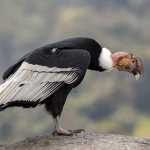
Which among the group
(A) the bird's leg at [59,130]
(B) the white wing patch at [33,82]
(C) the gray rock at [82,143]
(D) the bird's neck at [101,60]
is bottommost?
(C) the gray rock at [82,143]

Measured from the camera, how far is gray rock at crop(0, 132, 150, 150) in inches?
479

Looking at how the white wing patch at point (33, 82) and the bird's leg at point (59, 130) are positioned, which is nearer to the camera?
the white wing patch at point (33, 82)

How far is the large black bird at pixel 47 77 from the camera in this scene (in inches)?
475

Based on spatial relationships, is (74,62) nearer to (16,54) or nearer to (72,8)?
(16,54)

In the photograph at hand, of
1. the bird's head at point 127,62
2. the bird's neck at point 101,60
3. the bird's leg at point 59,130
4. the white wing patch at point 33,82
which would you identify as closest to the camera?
the white wing patch at point 33,82

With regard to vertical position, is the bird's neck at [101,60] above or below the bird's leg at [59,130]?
above

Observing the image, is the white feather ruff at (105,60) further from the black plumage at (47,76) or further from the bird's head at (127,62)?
the black plumage at (47,76)

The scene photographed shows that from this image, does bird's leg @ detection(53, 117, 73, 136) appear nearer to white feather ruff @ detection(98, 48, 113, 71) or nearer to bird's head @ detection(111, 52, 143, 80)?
white feather ruff @ detection(98, 48, 113, 71)

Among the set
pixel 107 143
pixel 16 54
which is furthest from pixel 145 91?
pixel 107 143

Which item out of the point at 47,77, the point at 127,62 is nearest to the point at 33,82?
the point at 47,77

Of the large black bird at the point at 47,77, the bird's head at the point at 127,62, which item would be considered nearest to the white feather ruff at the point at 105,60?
the bird's head at the point at 127,62

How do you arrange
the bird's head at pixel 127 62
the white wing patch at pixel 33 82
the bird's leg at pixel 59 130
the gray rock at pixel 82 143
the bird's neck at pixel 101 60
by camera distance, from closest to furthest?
the white wing patch at pixel 33 82
the gray rock at pixel 82 143
the bird's leg at pixel 59 130
the bird's neck at pixel 101 60
the bird's head at pixel 127 62

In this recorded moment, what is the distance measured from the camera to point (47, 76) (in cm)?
1225

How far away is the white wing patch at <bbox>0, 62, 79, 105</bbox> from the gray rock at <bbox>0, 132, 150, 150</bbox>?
0.87m
